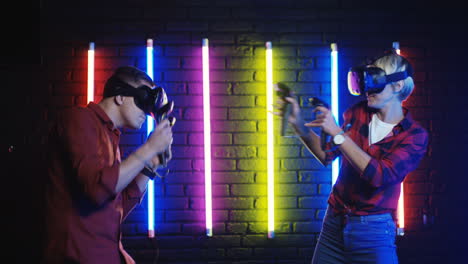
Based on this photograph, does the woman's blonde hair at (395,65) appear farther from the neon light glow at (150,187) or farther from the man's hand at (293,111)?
the neon light glow at (150,187)

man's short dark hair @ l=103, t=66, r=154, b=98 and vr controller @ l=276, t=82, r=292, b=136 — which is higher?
man's short dark hair @ l=103, t=66, r=154, b=98

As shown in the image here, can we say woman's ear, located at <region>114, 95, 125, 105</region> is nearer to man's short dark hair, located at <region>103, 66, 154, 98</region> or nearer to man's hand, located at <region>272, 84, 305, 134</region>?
man's short dark hair, located at <region>103, 66, 154, 98</region>

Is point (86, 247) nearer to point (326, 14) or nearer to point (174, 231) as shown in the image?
point (174, 231)

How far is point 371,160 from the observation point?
1913mm

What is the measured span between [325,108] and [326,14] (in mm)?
1413

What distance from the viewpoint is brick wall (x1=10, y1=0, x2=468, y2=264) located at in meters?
3.01

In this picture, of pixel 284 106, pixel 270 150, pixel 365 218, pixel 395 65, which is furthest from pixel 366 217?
pixel 270 150

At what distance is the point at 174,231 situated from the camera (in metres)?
3.01

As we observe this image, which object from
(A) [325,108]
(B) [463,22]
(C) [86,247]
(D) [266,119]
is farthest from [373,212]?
(B) [463,22]

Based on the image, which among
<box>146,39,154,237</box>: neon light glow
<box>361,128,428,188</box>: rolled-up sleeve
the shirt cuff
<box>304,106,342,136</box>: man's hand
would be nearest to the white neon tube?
<box>146,39,154,237</box>: neon light glow

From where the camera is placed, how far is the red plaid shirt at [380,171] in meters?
1.93

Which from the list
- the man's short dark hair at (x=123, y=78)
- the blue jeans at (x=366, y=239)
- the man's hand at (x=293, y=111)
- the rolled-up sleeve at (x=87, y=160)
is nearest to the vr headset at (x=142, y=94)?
the man's short dark hair at (x=123, y=78)

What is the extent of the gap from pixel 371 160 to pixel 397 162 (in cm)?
16

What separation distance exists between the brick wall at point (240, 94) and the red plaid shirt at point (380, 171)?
3.09 feet
